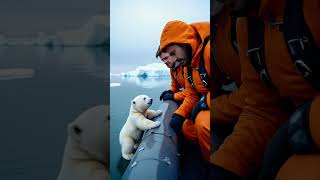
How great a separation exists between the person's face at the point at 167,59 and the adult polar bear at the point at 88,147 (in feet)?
2.03

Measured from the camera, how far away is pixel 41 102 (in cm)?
65

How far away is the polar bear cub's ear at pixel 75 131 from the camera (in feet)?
1.92

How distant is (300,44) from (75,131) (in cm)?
42

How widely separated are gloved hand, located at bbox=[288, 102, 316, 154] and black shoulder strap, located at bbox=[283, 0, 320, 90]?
7cm

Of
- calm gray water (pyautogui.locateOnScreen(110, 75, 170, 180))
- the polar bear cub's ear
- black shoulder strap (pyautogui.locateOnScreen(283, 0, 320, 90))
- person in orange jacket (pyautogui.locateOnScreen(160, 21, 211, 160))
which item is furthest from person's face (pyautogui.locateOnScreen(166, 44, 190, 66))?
black shoulder strap (pyautogui.locateOnScreen(283, 0, 320, 90))

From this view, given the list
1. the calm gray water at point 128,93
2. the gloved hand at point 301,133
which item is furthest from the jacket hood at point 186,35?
the gloved hand at point 301,133

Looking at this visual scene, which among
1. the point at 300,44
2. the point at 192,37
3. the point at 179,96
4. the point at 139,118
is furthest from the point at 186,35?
the point at 300,44

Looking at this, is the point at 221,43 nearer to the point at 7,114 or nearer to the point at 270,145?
the point at 270,145

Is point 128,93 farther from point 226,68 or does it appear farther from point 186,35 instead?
point 226,68

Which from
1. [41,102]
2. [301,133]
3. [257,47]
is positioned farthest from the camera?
[41,102]

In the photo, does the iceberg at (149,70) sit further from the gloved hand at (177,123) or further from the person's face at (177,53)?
the gloved hand at (177,123)

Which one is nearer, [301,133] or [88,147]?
[301,133]

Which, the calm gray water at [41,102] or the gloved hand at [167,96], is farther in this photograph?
the gloved hand at [167,96]

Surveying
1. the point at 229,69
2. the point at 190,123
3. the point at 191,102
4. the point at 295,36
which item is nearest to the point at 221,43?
the point at 229,69
